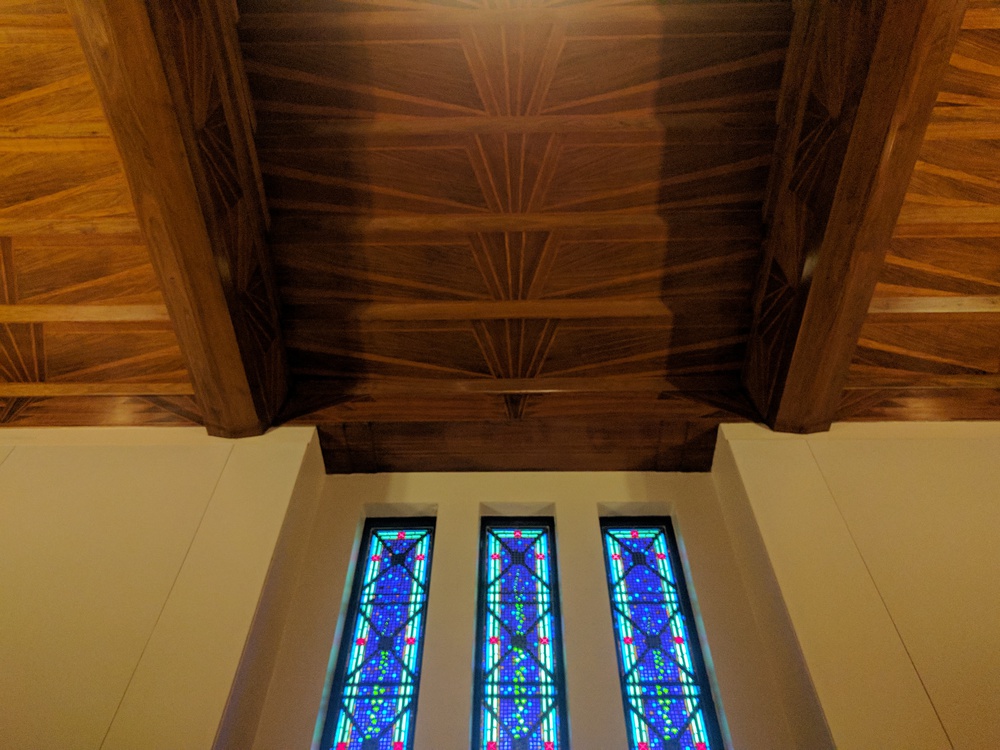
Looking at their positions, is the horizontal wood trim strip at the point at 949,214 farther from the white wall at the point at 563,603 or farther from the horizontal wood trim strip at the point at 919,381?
the white wall at the point at 563,603

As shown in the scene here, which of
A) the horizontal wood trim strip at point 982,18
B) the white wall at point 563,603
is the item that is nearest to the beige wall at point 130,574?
the white wall at point 563,603

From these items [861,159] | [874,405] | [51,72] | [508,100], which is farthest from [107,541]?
[874,405]

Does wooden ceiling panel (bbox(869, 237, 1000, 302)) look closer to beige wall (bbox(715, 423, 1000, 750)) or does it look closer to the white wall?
beige wall (bbox(715, 423, 1000, 750))

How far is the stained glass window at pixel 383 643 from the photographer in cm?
238

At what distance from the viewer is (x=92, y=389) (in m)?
2.87

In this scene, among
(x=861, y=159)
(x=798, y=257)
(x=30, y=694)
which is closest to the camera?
(x=30, y=694)

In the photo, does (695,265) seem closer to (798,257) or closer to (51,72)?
(798,257)

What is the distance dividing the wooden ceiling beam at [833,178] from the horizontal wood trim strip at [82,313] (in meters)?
2.48

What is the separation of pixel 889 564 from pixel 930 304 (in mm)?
1112

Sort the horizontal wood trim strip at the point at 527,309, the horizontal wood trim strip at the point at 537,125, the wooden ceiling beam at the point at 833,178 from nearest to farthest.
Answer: the wooden ceiling beam at the point at 833,178 → the horizontal wood trim strip at the point at 537,125 → the horizontal wood trim strip at the point at 527,309

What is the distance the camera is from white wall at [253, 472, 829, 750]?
7.41 ft

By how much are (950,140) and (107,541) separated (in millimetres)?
3348

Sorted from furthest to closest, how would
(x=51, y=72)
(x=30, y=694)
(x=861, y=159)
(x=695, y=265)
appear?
(x=695, y=265) < (x=51, y=72) < (x=861, y=159) < (x=30, y=694)

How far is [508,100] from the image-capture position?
242 centimetres
